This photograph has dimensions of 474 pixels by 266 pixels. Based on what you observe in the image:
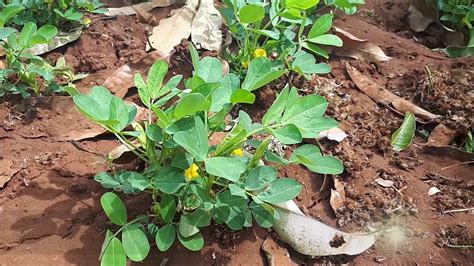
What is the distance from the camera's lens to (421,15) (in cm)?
288

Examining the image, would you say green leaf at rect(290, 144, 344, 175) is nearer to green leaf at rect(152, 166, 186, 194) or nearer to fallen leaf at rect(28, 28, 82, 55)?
green leaf at rect(152, 166, 186, 194)

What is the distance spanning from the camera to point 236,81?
1727 mm

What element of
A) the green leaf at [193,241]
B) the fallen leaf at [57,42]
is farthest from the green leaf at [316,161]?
the fallen leaf at [57,42]

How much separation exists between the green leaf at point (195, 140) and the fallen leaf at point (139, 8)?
4.54 ft

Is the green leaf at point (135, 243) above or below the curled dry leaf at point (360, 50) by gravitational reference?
above

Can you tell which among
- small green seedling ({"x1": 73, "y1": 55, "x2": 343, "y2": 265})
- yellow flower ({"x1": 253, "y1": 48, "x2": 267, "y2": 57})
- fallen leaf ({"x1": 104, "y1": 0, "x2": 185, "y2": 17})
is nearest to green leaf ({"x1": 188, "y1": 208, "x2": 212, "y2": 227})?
small green seedling ({"x1": 73, "y1": 55, "x2": 343, "y2": 265})

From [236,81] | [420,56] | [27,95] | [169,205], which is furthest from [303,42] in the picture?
[27,95]

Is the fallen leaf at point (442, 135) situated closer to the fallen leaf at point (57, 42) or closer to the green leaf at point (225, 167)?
the green leaf at point (225, 167)

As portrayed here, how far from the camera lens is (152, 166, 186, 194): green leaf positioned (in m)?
1.51

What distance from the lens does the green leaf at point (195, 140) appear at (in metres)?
1.44

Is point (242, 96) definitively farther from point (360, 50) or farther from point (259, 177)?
point (360, 50)

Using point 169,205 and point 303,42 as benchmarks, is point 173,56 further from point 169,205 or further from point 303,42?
point 169,205

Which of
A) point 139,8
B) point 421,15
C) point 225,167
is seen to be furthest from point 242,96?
point 421,15

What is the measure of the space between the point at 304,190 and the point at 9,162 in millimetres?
1017
